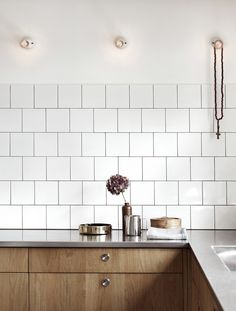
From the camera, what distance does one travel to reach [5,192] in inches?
135

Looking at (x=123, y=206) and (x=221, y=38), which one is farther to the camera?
(x=221, y=38)

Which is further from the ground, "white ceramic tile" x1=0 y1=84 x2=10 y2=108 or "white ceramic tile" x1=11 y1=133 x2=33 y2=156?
"white ceramic tile" x1=0 y1=84 x2=10 y2=108

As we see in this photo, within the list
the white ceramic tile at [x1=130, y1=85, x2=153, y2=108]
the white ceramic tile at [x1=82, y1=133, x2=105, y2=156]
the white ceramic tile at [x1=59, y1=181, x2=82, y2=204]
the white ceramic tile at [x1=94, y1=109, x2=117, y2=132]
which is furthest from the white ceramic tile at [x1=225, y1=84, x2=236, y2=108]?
the white ceramic tile at [x1=59, y1=181, x2=82, y2=204]

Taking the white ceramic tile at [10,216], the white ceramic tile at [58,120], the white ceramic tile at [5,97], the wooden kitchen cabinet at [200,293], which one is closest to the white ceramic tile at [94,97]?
the white ceramic tile at [58,120]

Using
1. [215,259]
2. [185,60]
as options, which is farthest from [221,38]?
[215,259]

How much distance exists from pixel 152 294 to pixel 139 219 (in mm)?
448

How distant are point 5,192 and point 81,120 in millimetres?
679

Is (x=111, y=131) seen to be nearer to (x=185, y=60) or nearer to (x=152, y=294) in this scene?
(x=185, y=60)

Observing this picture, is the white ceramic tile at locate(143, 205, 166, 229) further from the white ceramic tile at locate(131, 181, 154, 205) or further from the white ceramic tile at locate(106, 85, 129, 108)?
the white ceramic tile at locate(106, 85, 129, 108)

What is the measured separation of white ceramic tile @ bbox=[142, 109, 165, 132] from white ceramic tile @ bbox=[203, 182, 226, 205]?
47cm

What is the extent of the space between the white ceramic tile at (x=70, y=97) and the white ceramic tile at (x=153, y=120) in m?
0.44

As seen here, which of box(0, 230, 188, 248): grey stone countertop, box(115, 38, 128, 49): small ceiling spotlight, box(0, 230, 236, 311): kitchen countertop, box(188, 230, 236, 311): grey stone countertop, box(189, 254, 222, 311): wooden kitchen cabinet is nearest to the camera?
box(188, 230, 236, 311): grey stone countertop

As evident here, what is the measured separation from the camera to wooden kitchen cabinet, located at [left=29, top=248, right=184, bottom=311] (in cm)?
284

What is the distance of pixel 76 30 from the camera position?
3471 mm
